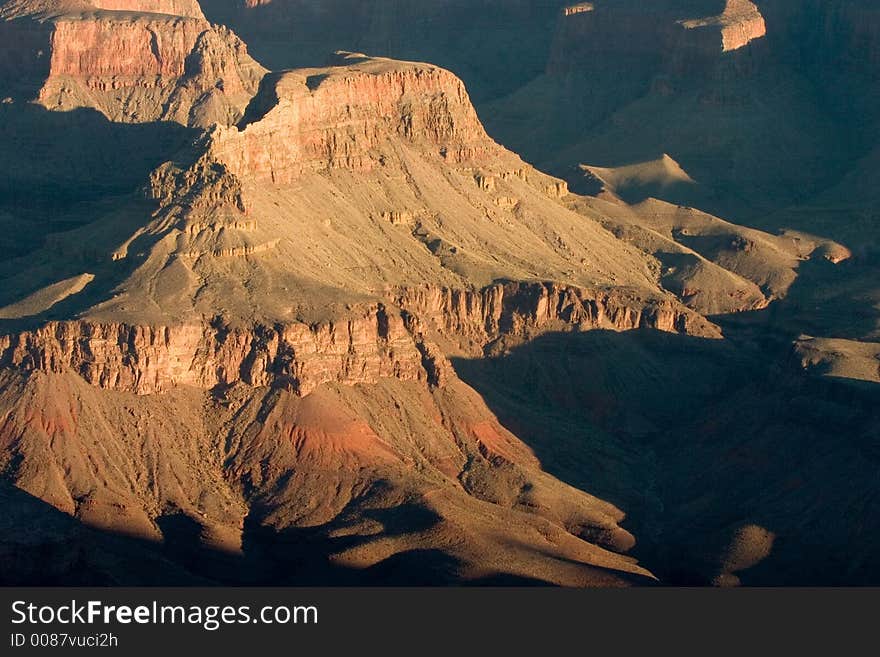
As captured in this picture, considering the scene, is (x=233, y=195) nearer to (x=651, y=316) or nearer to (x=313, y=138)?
(x=313, y=138)

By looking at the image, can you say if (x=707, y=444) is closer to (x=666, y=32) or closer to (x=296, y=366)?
(x=296, y=366)

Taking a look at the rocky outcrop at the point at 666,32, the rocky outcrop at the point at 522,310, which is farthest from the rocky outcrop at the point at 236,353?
the rocky outcrop at the point at 666,32

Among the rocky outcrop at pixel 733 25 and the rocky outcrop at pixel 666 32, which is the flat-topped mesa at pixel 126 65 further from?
the rocky outcrop at pixel 733 25

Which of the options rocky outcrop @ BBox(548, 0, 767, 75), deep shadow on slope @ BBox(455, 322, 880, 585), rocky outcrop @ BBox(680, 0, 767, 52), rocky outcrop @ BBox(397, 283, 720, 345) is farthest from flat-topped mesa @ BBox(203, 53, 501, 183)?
rocky outcrop @ BBox(548, 0, 767, 75)

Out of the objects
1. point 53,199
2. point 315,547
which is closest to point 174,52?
point 53,199

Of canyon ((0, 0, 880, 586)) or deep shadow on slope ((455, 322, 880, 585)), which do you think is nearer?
canyon ((0, 0, 880, 586))

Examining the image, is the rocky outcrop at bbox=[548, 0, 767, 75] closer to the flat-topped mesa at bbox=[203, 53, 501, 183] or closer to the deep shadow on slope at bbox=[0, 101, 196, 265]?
the deep shadow on slope at bbox=[0, 101, 196, 265]
